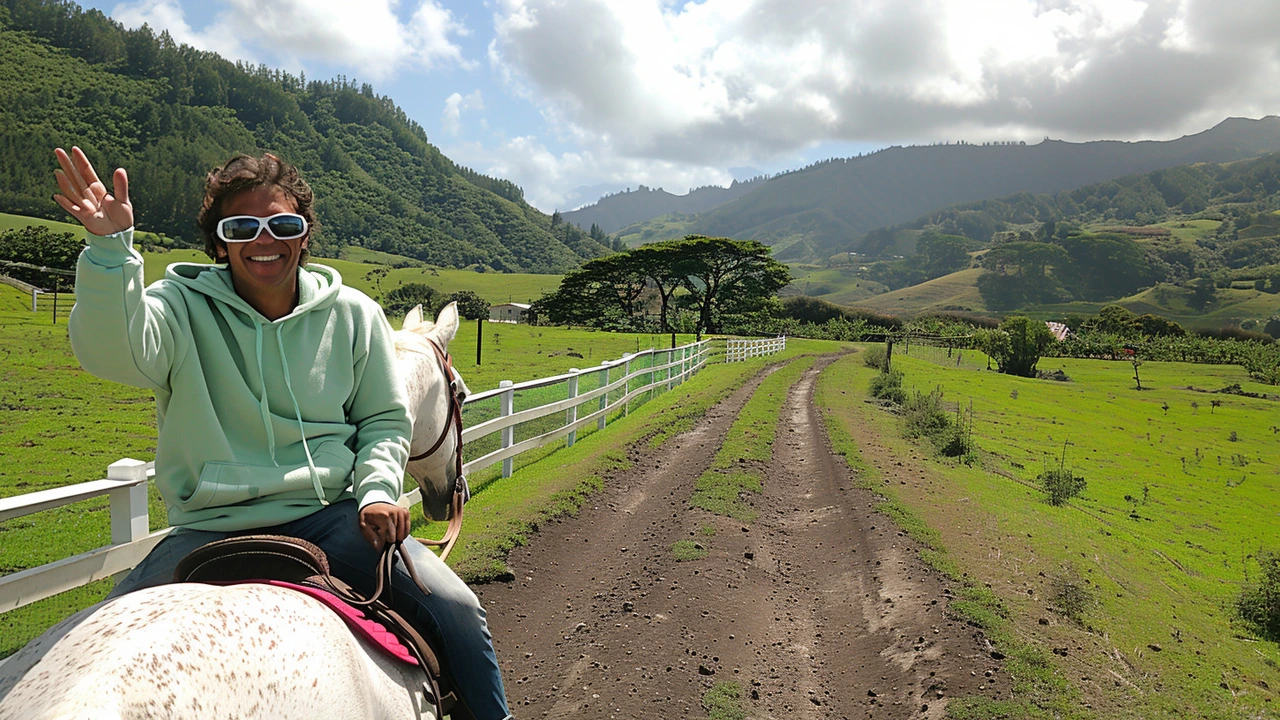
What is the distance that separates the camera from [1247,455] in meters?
21.5

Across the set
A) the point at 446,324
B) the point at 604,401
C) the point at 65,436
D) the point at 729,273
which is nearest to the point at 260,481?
the point at 446,324

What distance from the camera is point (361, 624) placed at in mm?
1964

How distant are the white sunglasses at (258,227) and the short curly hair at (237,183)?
79mm

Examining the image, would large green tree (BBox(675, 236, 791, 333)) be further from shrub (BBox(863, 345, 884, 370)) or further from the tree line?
shrub (BBox(863, 345, 884, 370))

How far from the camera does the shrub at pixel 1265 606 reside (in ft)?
21.9

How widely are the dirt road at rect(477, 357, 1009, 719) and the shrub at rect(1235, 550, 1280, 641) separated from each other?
10.9 ft

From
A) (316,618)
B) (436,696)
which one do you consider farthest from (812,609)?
(316,618)

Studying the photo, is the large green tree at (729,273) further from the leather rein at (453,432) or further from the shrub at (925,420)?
the leather rein at (453,432)

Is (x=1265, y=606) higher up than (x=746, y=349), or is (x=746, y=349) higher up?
(x=746, y=349)

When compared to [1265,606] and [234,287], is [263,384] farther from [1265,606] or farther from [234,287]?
[1265,606]

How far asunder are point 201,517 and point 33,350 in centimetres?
2736

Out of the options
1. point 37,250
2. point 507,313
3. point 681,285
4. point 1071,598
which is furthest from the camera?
point 507,313

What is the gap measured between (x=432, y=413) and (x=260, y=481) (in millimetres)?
1180

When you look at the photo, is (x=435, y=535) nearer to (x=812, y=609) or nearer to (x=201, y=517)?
(x=812, y=609)
